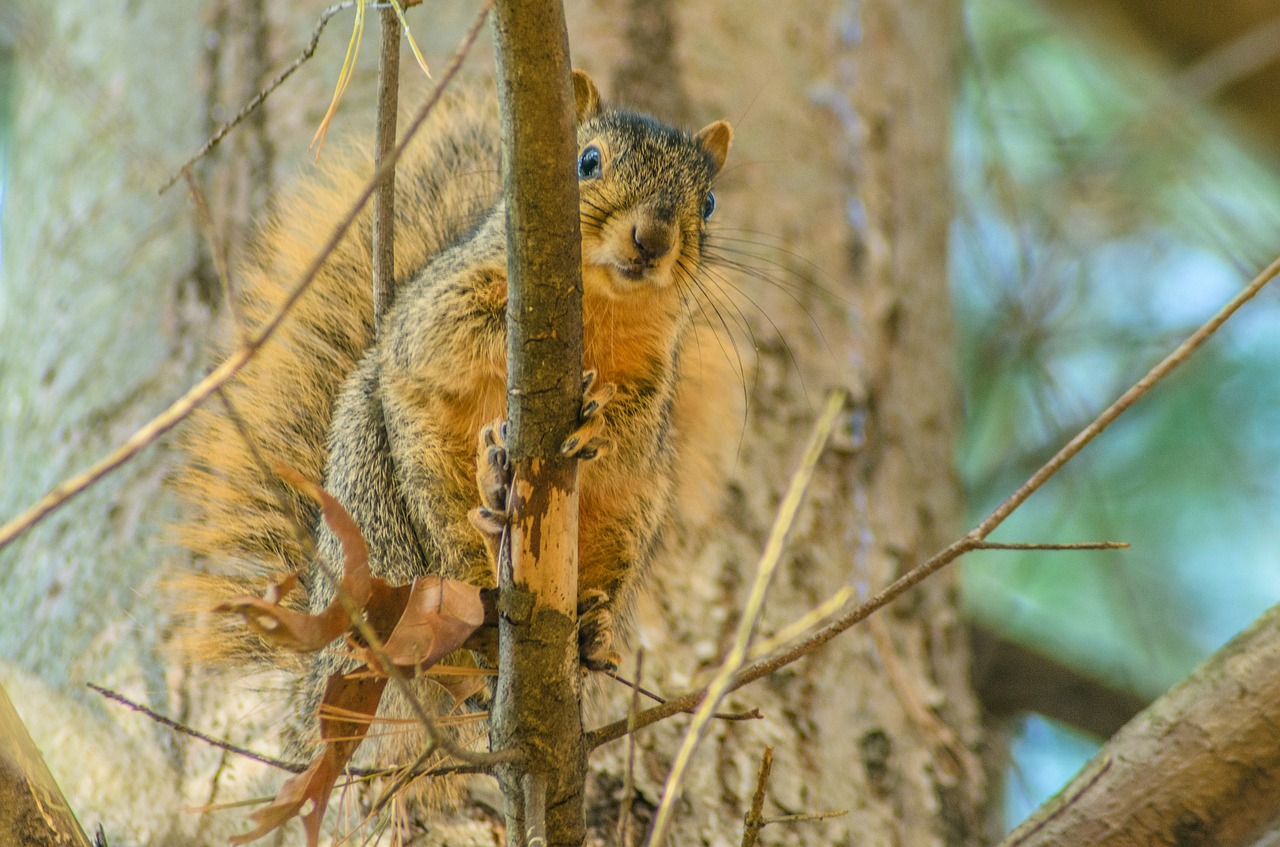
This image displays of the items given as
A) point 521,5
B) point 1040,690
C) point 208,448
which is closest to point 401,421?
point 208,448

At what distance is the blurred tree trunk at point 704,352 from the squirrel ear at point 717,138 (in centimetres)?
15

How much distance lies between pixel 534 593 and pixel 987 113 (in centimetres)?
184

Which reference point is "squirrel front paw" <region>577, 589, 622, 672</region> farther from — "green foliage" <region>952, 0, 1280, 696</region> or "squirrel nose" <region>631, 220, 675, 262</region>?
"green foliage" <region>952, 0, 1280, 696</region>

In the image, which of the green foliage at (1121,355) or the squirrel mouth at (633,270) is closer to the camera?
the squirrel mouth at (633,270)

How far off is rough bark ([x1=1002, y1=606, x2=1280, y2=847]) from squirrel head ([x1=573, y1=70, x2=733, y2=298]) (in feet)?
2.14

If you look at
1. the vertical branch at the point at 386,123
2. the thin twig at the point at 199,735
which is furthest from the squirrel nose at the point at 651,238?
the thin twig at the point at 199,735

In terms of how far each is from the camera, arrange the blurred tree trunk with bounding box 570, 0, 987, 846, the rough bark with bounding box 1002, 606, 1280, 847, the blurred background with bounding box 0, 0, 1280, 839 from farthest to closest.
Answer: the blurred background with bounding box 0, 0, 1280, 839
the blurred tree trunk with bounding box 570, 0, 987, 846
the rough bark with bounding box 1002, 606, 1280, 847

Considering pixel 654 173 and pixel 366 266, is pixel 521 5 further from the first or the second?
pixel 366 266

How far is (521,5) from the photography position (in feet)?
2.59

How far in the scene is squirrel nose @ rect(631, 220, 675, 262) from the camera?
120 centimetres

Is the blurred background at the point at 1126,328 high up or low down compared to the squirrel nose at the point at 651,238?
up

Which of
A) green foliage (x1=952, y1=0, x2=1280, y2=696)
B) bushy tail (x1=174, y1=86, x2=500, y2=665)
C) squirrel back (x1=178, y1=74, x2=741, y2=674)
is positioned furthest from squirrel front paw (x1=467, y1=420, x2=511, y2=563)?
green foliage (x1=952, y1=0, x2=1280, y2=696)

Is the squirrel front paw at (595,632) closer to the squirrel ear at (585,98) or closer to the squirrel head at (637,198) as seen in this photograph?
the squirrel head at (637,198)

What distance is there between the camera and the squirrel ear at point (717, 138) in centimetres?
155
